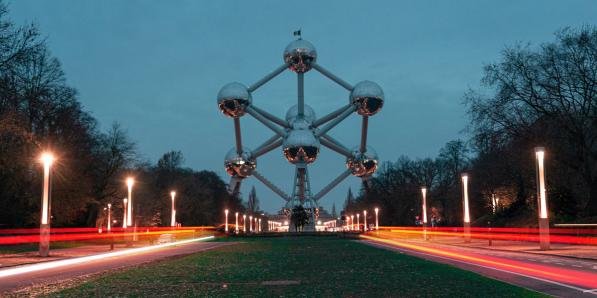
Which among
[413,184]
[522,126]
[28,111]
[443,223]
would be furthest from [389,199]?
[28,111]

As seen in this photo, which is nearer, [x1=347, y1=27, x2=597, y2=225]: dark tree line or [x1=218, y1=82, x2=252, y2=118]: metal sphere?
[x1=347, y1=27, x2=597, y2=225]: dark tree line

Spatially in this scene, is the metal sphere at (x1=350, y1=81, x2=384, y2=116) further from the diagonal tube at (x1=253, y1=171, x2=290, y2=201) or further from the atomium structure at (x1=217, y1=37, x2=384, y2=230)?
the diagonal tube at (x1=253, y1=171, x2=290, y2=201)

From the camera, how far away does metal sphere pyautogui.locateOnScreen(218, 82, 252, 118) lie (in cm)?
9025

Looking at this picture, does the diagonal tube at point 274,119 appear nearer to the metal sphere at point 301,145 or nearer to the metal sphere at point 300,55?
the metal sphere at point 301,145

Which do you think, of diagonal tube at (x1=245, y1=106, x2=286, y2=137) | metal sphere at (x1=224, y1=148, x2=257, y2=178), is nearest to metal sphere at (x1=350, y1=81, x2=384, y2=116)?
diagonal tube at (x1=245, y1=106, x2=286, y2=137)

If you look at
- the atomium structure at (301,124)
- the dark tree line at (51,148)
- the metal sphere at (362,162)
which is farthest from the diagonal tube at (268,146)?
the dark tree line at (51,148)

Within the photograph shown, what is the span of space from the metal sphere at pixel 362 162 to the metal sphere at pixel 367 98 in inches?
323

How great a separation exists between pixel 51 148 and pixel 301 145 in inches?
2068

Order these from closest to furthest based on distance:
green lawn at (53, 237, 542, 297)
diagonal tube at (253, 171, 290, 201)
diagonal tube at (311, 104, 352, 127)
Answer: green lawn at (53, 237, 542, 297)
diagonal tube at (311, 104, 352, 127)
diagonal tube at (253, 171, 290, 201)

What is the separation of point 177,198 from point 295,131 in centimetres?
1989

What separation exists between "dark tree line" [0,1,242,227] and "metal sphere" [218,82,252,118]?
1953 cm

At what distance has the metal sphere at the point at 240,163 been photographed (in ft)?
319

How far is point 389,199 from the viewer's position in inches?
4171

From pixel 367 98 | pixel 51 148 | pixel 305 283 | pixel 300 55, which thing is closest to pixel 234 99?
pixel 300 55
